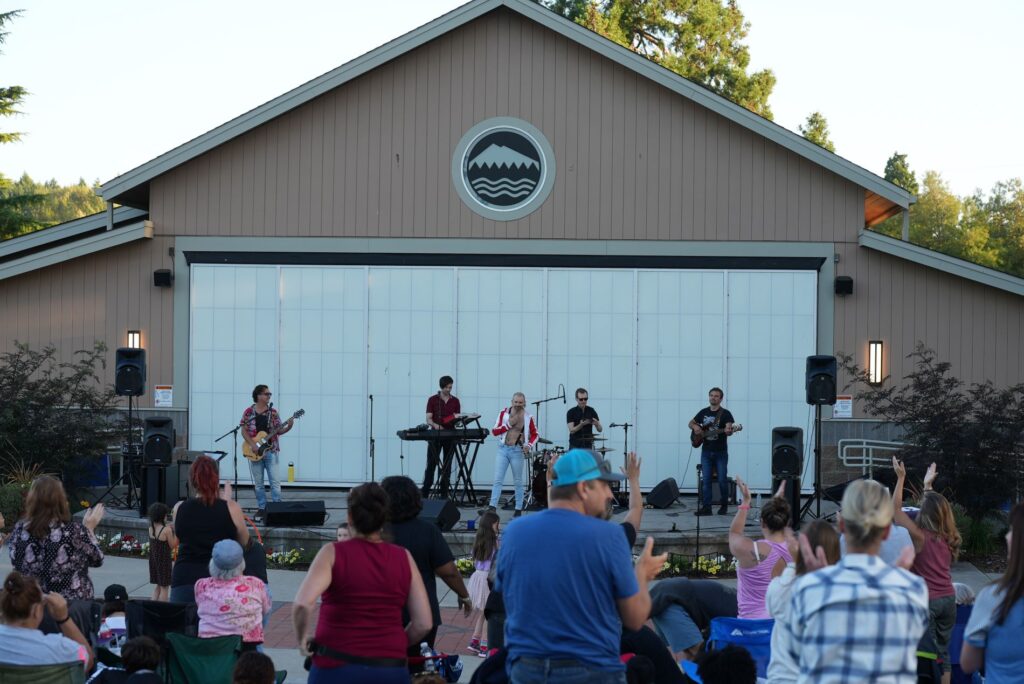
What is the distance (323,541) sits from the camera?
1444 centimetres

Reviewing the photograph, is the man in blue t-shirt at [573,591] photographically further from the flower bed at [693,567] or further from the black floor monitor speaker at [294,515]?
the black floor monitor speaker at [294,515]

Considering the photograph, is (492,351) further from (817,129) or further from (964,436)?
(817,129)

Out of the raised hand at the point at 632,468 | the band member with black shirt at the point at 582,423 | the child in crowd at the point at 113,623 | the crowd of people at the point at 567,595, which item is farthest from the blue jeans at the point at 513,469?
the raised hand at the point at 632,468

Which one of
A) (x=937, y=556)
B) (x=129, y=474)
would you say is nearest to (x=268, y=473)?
(x=129, y=474)

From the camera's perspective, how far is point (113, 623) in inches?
361

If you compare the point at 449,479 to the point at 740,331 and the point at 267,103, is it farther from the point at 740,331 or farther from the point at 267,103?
the point at 267,103

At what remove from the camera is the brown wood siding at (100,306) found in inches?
725

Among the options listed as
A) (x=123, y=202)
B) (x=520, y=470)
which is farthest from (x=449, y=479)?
(x=123, y=202)

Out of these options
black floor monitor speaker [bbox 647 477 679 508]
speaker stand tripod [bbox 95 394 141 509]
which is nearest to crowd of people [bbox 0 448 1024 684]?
black floor monitor speaker [bbox 647 477 679 508]

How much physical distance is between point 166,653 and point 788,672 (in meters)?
3.73

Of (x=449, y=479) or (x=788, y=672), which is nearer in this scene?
(x=788, y=672)

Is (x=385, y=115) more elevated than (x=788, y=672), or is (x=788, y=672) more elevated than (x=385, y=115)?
(x=385, y=115)

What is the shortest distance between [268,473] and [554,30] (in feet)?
24.2

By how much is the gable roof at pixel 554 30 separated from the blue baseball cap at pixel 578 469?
1303cm
